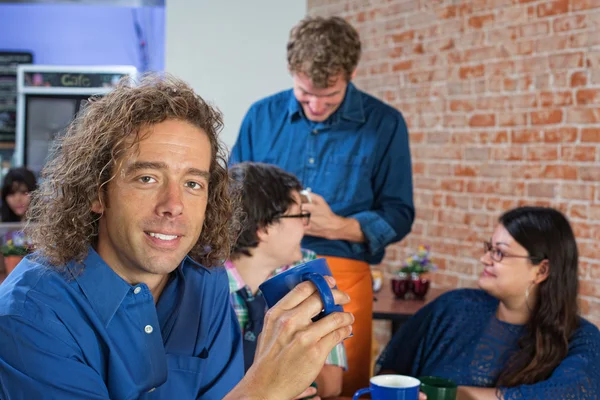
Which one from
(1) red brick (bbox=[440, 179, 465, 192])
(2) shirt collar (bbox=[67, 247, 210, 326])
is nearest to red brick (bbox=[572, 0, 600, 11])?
(1) red brick (bbox=[440, 179, 465, 192])

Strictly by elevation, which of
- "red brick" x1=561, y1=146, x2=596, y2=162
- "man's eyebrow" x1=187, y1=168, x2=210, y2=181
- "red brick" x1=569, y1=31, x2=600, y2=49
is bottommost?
"man's eyebrow" x1=187, y1=168, x2=210, y2=181

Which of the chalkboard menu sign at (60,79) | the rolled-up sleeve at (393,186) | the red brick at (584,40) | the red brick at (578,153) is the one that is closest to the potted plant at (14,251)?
the rolled-up sleeve at (393,186)

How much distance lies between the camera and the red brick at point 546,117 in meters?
3.53

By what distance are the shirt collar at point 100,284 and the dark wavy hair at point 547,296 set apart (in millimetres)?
1344

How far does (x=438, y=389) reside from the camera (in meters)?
1.62

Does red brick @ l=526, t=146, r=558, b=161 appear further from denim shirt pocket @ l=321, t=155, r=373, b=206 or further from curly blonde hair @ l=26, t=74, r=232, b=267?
curly blonde hair @ l=26, t=74, r=232, b=267

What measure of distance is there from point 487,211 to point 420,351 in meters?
1.67

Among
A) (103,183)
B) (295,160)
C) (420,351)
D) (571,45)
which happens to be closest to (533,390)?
(420,351)

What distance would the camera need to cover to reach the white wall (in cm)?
442

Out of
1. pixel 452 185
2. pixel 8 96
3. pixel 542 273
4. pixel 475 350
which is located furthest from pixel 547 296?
pixel 8 96

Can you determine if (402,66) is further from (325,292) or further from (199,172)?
(325,292)

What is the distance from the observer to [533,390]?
201 cm

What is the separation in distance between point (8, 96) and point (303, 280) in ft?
23.6

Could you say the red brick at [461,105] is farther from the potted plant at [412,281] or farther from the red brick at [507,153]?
the potted plant at [412,281]
